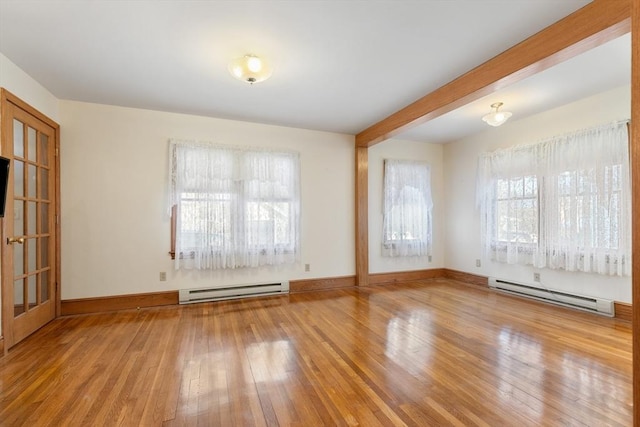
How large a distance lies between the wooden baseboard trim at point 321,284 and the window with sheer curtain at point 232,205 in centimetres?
47

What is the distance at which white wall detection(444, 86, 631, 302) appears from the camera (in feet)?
11.2

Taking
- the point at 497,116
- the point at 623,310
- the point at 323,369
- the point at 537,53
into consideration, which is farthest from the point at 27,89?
the point at 623,310

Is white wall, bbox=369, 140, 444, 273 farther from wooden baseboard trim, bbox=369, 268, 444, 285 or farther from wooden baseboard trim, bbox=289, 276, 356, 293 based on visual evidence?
wooden baseboard trim, bbox=289, 276, 356, 293

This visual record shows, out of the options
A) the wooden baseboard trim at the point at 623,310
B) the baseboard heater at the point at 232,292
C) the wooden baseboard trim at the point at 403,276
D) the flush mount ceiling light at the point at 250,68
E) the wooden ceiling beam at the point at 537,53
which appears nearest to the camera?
the wooden ceiling beam at the point at 537,53

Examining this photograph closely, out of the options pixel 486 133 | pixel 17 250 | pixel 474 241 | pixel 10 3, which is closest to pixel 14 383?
pixel 17 250

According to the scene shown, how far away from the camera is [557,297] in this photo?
3863mm

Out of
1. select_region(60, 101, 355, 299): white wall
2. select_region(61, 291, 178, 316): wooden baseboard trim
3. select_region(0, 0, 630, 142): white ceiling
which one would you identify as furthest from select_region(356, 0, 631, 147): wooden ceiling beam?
select_region(61, 291, 178, 316): wooden baseboard trim

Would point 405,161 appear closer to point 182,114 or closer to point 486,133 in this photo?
point 486,133

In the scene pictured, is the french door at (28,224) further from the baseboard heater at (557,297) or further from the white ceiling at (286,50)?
the baseboard heater at (557,297)

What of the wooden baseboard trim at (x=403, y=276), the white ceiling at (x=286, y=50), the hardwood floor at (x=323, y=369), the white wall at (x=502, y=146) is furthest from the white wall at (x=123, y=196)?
the white wall at (x=502, y=146)

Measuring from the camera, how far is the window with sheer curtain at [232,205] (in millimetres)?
4000

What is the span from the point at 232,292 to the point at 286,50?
3229 mm

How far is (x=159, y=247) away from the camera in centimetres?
394

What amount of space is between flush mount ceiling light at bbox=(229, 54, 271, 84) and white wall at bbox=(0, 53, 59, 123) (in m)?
2.01
